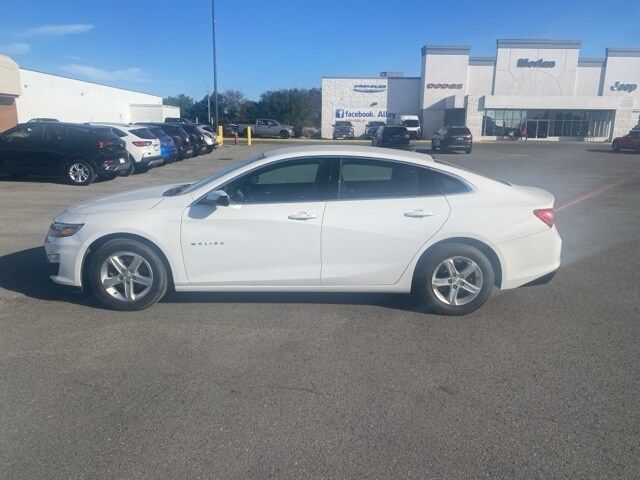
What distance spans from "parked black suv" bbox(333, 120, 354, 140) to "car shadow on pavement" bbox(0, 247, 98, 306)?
4824cm

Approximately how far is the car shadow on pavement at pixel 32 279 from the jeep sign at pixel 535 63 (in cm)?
5578

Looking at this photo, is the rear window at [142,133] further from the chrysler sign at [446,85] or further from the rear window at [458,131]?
the chrysler sign at [446,85]

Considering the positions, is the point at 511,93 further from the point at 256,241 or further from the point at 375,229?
the point at 256,241

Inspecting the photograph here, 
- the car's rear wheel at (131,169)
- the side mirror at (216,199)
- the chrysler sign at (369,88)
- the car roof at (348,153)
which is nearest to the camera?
the side mirror at (216,199)

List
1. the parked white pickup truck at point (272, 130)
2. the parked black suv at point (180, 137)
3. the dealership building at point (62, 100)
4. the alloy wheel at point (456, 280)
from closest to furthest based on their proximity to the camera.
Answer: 1. the alloy wheel at point (456, 280)
2. the parked black suv at point (180, 137)
3. the dealership building at point (62, 100)
4. the parked white pickup truck at point (272, 130)

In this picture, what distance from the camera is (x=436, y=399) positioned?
139 inches

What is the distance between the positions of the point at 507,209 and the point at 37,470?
4.14 meters

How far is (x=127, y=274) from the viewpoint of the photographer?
4898 millimetres

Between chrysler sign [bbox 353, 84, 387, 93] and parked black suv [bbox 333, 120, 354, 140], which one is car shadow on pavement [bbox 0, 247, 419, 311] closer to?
parked black suv [bbox 333, 120, 354, 140]

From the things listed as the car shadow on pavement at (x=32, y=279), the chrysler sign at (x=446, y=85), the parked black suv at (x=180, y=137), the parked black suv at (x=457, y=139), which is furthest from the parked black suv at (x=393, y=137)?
the car shadow on pavement at (x=32, y=279)

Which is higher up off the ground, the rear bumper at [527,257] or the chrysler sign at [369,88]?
the chrysler sign at [369,88]

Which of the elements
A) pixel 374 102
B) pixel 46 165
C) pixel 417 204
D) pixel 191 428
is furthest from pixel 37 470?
pixel 374 102

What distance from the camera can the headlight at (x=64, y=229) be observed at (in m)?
4.92

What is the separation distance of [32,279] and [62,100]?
130 ft
